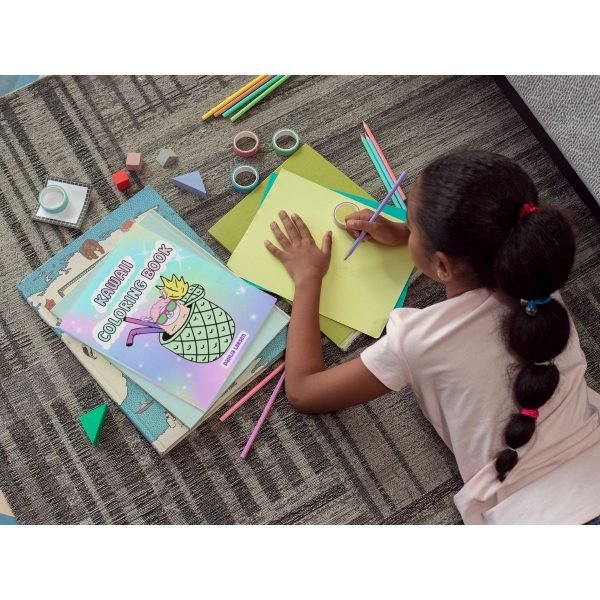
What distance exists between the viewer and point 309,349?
1100 millimetres

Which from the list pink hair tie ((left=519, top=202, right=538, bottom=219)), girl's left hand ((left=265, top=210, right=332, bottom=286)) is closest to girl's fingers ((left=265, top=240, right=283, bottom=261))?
girl's left hand ((left=265, top=210, right=332, bottom=286))

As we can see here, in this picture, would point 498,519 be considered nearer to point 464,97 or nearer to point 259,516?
point 259,516

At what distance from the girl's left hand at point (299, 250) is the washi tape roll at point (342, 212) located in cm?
3

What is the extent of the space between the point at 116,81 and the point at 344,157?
0.47 m

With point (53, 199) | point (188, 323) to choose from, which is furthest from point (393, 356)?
point (53, 199)

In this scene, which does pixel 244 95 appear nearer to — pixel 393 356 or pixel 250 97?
pixel 250 97

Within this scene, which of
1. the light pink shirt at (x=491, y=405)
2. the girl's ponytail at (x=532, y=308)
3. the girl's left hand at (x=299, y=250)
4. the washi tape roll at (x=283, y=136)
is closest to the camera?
the girl's ponytail at (x=532, y=308)

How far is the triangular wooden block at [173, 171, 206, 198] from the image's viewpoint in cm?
123

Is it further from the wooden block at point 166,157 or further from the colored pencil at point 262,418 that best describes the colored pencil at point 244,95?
the colored pencil at point 262,418

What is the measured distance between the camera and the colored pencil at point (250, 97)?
1286 millimetres

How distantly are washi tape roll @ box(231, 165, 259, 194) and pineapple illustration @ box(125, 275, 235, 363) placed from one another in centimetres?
21

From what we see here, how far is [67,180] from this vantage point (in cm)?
124

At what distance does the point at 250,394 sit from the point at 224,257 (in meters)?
0.26

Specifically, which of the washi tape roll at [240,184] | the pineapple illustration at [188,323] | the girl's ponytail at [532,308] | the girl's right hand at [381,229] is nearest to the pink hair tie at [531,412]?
the girl's ponytail at [532,308]
